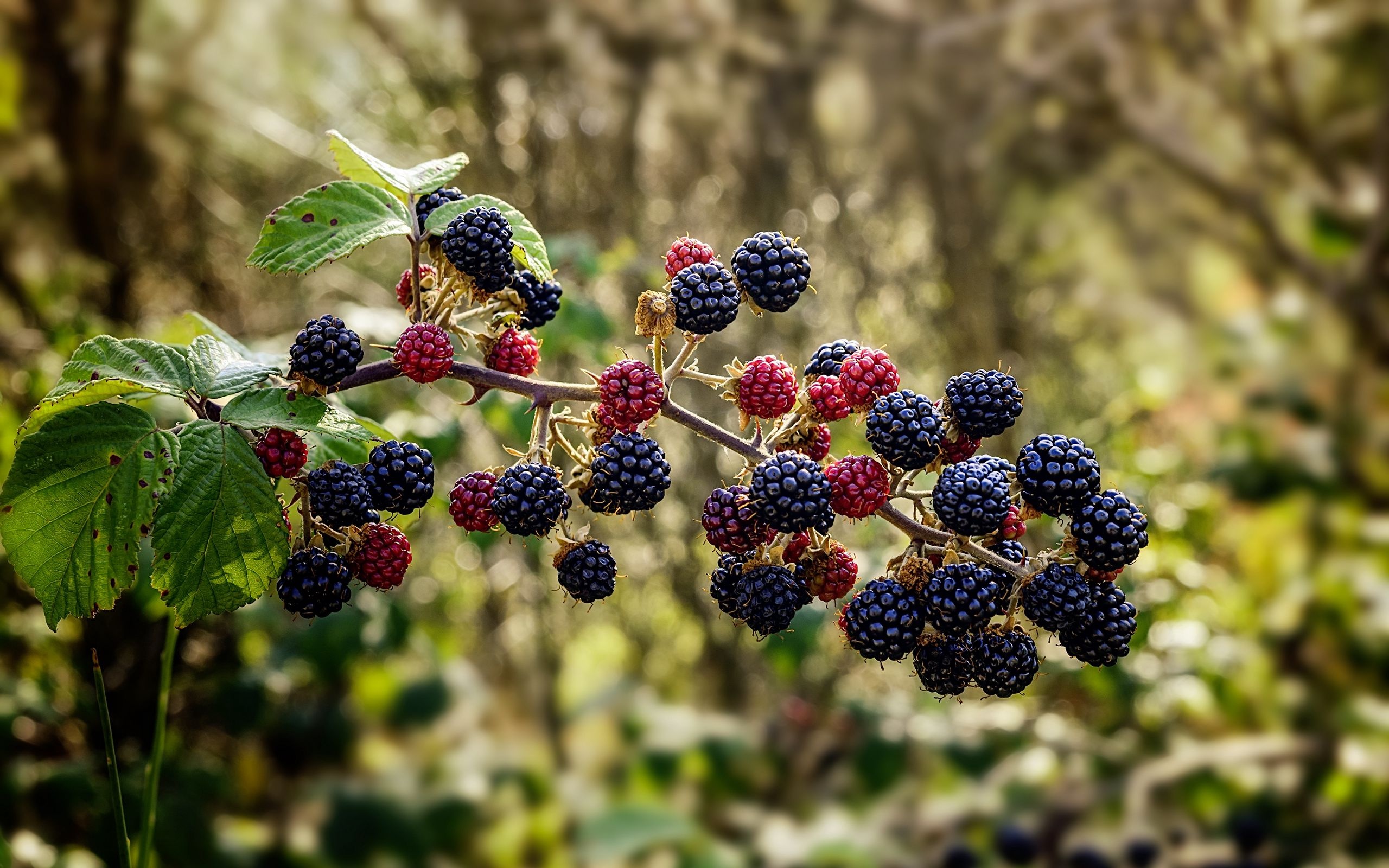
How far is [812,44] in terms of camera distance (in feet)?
11.4

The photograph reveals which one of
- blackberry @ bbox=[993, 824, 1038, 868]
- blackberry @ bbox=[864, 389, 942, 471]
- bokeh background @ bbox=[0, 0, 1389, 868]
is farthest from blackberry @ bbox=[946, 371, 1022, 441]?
blackberry @ bbox=[993, 824, 1038, 868]

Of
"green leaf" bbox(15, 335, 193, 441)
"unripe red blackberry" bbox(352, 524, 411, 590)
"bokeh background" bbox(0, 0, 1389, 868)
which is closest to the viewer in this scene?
"green leaf" bbox(15, 335, 193, 441)

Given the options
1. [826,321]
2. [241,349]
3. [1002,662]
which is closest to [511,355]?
[241,349]

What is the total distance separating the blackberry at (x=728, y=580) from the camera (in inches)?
34.0

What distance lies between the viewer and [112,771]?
82 cm

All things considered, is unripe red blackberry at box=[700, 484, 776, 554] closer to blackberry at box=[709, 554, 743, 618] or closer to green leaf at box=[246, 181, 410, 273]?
blackberry at box=[709, 554, 743, 618]

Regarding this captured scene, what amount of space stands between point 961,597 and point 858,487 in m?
0.13

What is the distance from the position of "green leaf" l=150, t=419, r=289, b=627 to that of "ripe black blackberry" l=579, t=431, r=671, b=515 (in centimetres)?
28

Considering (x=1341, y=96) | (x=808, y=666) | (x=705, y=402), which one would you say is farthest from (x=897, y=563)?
(x=1341, y=96)

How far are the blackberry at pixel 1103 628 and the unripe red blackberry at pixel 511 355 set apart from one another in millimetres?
588

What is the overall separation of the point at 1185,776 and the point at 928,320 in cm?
193

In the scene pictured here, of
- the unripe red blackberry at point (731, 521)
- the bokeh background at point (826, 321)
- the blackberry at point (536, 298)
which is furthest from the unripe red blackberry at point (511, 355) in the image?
the bokeh background at point (826, 321)

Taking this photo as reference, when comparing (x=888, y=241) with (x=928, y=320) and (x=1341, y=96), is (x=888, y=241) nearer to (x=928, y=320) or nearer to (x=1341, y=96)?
(x=928, y=320)

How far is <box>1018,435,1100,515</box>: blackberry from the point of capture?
2.63 ft
